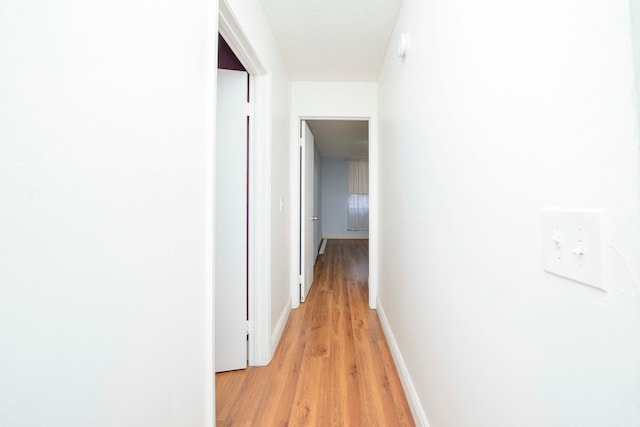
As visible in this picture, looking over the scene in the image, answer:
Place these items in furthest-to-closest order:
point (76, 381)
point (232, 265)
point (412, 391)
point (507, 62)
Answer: point (232, 265)
point (412, 391)
point (507, 62)
point (76, 381)

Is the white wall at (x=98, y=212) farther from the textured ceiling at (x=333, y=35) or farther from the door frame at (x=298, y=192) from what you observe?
the door frame at (x=298, y=192)

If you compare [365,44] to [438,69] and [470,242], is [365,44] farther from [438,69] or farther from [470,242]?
[470,242]

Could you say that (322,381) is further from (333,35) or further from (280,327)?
(333,35)

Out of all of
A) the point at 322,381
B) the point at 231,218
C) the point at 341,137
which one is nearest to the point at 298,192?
the point at 231,218

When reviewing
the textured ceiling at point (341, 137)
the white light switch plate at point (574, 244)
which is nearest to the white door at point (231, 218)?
the white light switch plate at point (574, 244)

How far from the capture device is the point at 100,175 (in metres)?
0.58

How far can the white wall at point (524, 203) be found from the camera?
0.39 meters

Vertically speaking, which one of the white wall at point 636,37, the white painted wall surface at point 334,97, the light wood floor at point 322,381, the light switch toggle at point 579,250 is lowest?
the light wood floor at point 322,381

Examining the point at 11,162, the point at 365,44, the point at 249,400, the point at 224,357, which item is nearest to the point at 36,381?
the point at 11,162

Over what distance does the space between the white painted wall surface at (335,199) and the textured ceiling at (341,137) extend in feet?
1.79

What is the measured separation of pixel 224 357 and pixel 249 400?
37 centimetres

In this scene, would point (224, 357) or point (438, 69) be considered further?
point (224, 357)

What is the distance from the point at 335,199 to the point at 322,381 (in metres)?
6.39

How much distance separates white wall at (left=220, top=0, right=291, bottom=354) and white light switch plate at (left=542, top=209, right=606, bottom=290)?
5.07 ft
